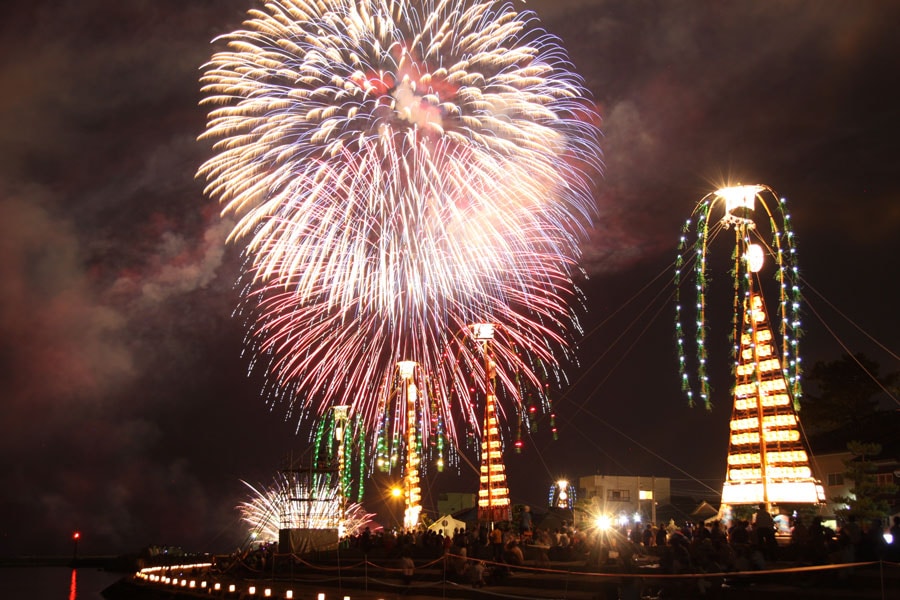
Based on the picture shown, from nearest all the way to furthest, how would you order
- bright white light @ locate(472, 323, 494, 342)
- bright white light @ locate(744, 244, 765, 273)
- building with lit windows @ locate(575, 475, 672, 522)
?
bright white light @ locate(744, 244, 765, 273)
bright white light @ locate(472, 323, 494, 342)
building with lit windows @ locate(575, 475, 672, 522)

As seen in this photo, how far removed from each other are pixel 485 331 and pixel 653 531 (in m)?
14.4

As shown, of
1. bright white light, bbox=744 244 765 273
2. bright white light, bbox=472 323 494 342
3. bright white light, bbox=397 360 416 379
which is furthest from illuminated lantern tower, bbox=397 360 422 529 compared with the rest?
bright white light, bbox=744 244 765 273

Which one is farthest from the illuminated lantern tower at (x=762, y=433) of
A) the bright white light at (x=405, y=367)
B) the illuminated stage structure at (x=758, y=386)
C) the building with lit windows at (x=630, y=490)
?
the building with lit windows at (x=630, y=490)

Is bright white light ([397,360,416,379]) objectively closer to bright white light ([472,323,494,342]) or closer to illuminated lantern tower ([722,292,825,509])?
bright white light ([472,323,494,342])

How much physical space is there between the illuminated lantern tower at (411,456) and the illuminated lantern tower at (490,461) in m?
7.09

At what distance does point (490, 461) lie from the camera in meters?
37.1

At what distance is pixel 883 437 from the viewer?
3762 cm

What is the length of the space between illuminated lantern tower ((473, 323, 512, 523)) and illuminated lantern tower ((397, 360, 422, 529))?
7094mm

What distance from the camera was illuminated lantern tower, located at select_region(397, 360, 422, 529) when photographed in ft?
145

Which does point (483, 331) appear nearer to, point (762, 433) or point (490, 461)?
point (490, 461)

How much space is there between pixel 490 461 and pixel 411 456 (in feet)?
35.7

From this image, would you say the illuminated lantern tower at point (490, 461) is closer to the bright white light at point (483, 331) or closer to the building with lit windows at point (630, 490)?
the bright white light at point (483, 331)

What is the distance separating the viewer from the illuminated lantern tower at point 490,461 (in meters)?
36.0

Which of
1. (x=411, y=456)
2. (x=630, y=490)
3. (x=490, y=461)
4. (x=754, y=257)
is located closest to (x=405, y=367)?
(x=411, y=456)
